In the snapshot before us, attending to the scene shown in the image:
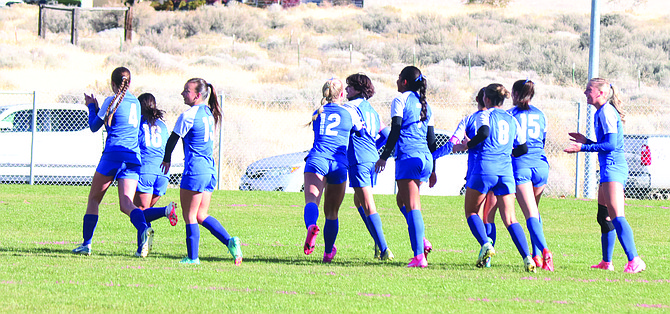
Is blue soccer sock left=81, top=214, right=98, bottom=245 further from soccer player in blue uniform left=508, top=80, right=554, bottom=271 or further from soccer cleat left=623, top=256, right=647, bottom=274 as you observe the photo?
soccer cleat left=623, top=256, right=647, bottom=274

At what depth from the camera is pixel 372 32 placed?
171 feet

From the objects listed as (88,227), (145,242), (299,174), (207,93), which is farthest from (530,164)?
(299,174)

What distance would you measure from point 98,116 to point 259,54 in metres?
36.7

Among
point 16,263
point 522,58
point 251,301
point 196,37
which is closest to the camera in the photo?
point 251,301

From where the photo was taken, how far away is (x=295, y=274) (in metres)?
6.90

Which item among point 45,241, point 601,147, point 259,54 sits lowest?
point 45,241

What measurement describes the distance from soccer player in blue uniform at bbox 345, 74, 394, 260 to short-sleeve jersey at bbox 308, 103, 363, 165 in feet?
0.53

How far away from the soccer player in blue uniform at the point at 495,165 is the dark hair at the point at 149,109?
3072 mm

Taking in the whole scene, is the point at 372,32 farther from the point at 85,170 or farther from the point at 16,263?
the point at 16,263

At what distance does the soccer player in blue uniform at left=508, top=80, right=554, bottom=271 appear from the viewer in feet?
24.5

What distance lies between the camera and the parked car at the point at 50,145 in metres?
16.1

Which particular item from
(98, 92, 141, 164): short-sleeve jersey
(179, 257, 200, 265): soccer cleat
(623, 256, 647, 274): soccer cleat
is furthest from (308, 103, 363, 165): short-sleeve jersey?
(623, 256, 647, 274): soccer cleat

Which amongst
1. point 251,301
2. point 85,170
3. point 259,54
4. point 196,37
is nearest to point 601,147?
point 251,301

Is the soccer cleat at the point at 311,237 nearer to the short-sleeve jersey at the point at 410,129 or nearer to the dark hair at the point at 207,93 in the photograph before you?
the short-sleeve jersey at the point at 410,129
